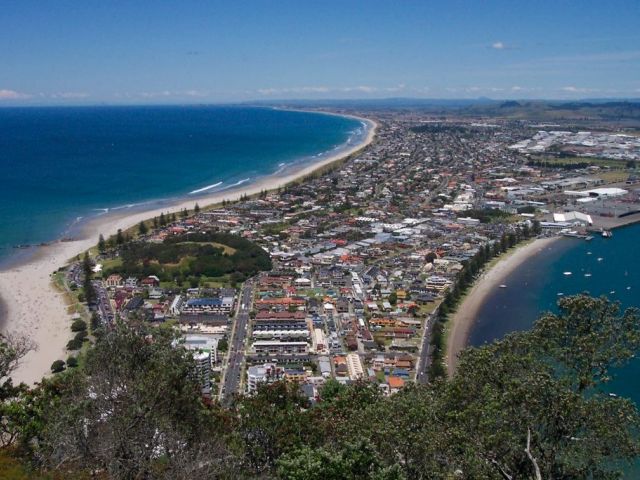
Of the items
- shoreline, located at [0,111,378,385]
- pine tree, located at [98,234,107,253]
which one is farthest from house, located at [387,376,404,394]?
pine tree, located at [98,234,107,253]

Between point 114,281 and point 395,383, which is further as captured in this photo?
point 114,281

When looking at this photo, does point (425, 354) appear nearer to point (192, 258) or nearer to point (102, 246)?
point (192, 258)

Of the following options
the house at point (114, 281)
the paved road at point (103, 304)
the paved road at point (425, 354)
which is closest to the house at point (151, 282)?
the house at point (114, 281)

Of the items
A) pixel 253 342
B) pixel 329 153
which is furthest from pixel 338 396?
pixel 329 153

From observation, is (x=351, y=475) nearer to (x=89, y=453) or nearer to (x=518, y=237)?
(x=89, y=453)

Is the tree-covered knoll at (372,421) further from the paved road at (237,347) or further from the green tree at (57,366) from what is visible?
the green tree at (57,366)

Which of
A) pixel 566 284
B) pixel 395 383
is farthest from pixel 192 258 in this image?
pixel 566 284
